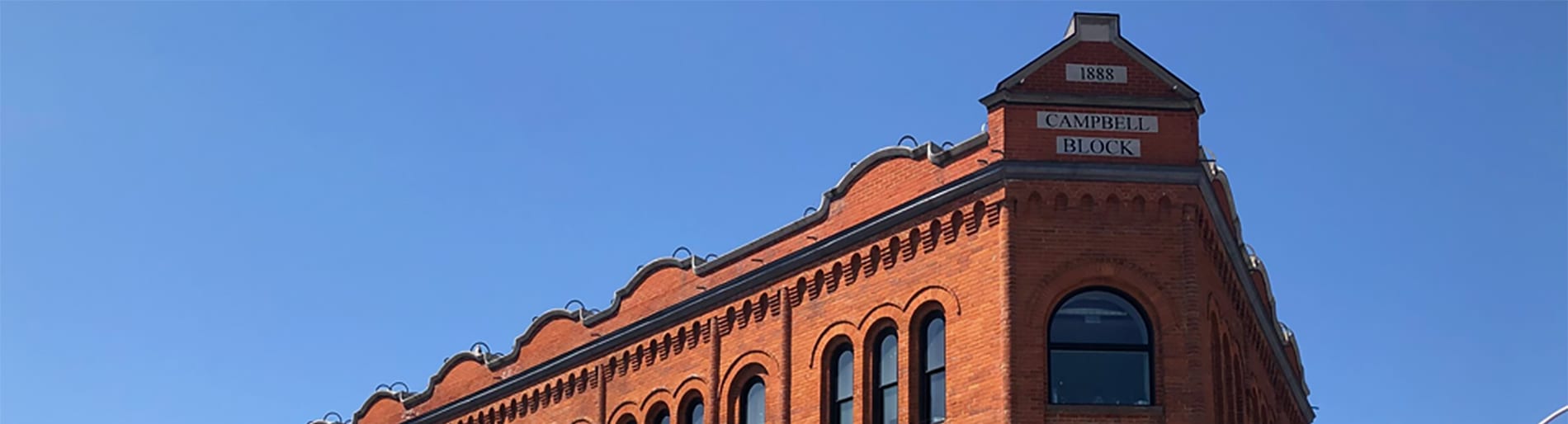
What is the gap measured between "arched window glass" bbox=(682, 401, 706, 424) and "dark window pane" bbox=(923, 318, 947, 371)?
5.76 metres

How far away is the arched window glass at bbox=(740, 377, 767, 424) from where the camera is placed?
37.1 m

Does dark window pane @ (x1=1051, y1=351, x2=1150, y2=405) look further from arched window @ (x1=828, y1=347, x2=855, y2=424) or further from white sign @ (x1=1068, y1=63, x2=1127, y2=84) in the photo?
white sign @ (x1=1068, y1=63, x2=1127, y2=84)

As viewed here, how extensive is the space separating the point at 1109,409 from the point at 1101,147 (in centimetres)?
376

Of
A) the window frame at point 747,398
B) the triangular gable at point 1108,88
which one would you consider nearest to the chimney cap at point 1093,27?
the triangular gable at point 1108,88

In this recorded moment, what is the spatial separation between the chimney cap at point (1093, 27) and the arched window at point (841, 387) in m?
5.76

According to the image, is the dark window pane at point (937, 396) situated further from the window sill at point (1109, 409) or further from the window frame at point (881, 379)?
the window sill at point (1109, 409)

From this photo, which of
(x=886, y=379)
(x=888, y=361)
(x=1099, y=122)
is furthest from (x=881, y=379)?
(x=1099, y=122)

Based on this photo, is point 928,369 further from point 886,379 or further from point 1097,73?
point 1097,73

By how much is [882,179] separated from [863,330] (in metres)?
2.35

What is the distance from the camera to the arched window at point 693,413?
38.7 m

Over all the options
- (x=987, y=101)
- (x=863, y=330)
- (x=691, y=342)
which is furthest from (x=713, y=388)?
(x=987, y=101)

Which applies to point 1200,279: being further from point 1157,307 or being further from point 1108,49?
point 1108,49

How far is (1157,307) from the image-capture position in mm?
32969

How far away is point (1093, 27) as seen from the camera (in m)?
34.3
